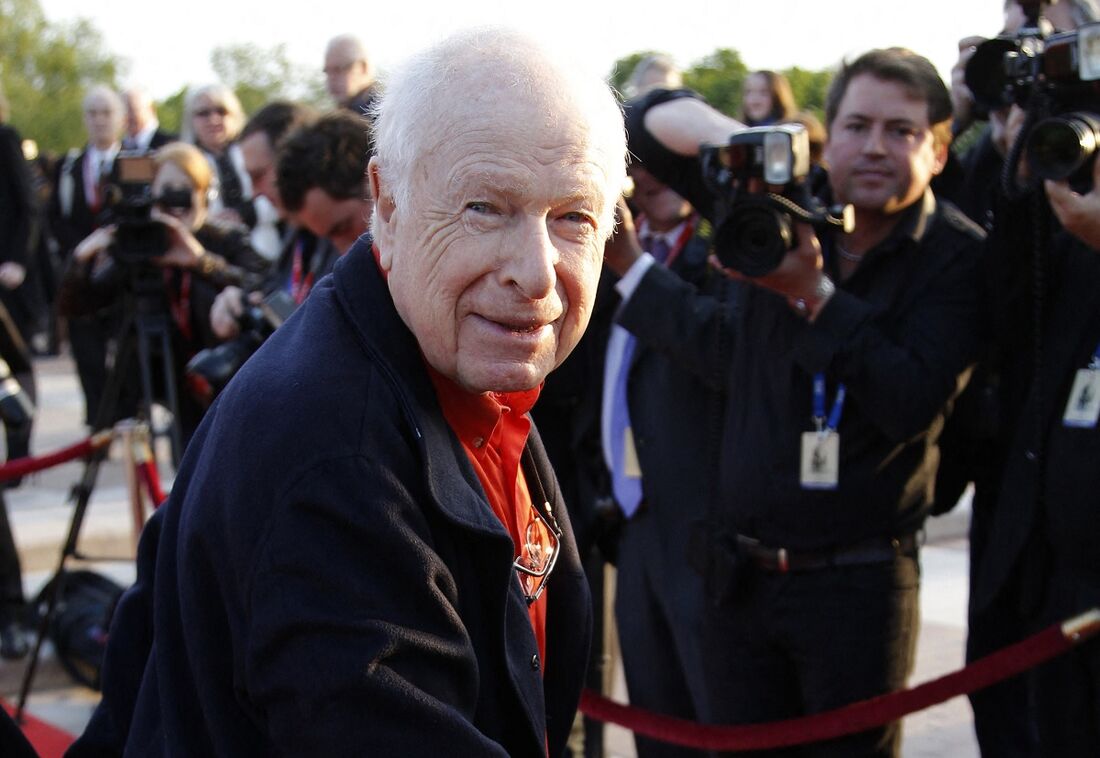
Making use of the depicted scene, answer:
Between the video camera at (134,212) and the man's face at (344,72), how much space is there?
2162 millimetres

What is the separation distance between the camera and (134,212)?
195 inches

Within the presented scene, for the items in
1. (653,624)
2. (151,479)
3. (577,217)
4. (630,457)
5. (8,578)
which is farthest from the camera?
(8,578)

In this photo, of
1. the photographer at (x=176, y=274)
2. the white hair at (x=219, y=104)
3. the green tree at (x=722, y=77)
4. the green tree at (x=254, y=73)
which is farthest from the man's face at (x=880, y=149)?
the green tree at (x=254, y=73)

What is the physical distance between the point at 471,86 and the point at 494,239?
18cm

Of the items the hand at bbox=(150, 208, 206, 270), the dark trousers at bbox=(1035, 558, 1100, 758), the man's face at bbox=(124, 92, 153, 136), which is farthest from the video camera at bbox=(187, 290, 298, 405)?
the man's face at bbox=(124, 92, 153, 136)

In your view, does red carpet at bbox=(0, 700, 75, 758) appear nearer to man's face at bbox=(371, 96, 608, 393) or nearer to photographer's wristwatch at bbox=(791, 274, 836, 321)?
photographer's wristwatch at bbox=(791, 274, 836, 321)

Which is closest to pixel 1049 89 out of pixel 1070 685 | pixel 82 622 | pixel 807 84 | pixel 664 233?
pixel 1070 685

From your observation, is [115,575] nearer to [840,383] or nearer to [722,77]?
[840,383]

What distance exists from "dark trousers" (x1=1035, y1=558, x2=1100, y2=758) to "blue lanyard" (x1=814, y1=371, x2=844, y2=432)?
1.95 feet

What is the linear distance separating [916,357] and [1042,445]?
34cm

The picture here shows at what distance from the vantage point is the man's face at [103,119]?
1101cm

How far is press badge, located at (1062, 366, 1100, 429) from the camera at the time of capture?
3.06 m

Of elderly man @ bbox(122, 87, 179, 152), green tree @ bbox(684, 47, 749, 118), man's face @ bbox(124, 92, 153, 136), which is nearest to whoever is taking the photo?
elderly man @ bbox(122, 87, 179, 152)

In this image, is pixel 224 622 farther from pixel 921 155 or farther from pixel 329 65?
pixel 329 65
